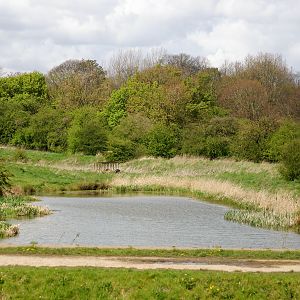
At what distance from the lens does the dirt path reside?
19.3 m

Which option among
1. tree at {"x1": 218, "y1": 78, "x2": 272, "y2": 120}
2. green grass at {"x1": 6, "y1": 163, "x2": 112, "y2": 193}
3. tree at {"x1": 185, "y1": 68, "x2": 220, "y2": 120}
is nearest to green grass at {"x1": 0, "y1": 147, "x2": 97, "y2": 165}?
green grass at {"x1": 6, "y1": 163, "x2": 112, "y2": 193}

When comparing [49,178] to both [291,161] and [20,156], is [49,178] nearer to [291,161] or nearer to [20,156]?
[20,156]

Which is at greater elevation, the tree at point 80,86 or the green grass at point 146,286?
the tree at point 80,86

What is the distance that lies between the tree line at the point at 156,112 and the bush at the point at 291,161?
10601 mm

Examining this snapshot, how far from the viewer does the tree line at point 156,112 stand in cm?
6556

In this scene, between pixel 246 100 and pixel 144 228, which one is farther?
pixel 246 100

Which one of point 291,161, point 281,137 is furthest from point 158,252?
point 281,137

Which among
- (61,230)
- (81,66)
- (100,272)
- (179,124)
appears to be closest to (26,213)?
(61,230)

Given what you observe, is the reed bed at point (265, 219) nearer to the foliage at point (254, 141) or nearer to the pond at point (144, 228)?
the pond at point (144, 228)

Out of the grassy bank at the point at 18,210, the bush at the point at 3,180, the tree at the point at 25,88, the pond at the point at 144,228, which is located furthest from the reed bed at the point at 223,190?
the tree at the point at 25,88

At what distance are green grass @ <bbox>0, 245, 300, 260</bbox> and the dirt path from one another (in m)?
0.63

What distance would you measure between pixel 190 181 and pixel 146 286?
3300 cm

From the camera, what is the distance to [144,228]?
30453mm

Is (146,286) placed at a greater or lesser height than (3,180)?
lesser
